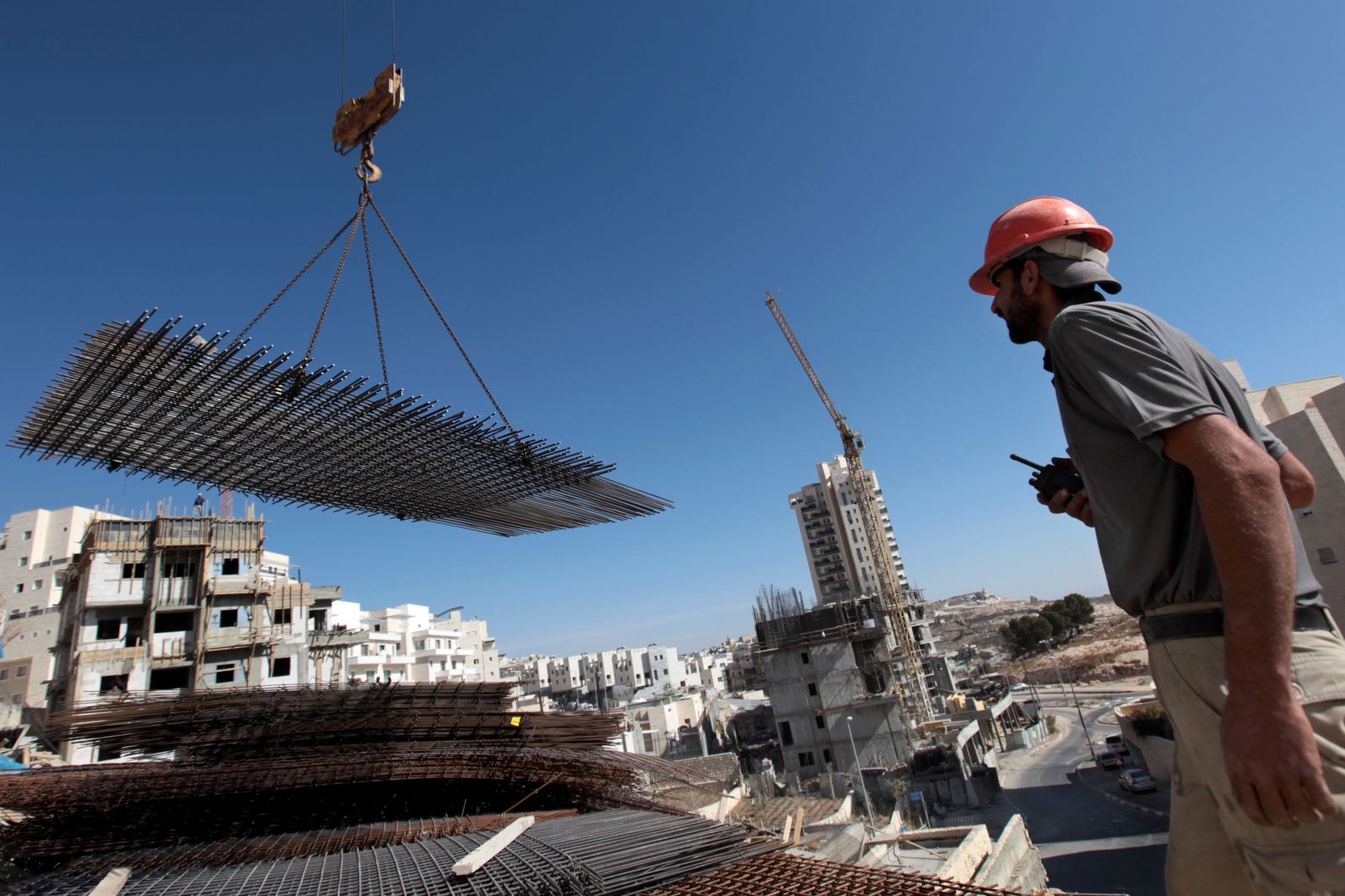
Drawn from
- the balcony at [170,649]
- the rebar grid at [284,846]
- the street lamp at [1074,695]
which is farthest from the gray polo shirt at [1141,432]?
the street lamp at [1074,695]

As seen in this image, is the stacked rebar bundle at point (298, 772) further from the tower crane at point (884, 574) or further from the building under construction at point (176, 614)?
the tower crane at point (884, 574)

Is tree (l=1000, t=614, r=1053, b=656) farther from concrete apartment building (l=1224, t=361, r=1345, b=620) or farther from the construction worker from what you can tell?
the construction worker

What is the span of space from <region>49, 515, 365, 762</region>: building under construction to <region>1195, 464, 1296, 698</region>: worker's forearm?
99.2 feet

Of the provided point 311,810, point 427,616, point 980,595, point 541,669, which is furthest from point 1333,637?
point 980,595

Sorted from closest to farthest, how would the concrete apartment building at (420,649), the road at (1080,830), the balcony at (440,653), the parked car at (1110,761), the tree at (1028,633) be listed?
the road at (1080,830)
the parked car at (1110,761)
the concrete apartment building at (420,649)
the balcony at (440,653)
the tree at (1028,633)

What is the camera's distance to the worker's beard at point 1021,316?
1.92m

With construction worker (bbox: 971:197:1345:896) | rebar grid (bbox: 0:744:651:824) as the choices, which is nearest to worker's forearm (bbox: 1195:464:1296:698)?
construction worker (bbox: 971:197:1345:896)

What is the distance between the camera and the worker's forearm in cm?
124

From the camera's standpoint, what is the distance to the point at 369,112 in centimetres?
872

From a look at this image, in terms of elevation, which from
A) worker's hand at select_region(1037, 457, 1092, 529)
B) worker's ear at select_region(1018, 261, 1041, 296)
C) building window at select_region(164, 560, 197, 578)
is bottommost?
worker's hand at select_region(1037, 457, 1092, 529)

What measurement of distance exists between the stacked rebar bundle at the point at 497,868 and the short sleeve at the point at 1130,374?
3.86m

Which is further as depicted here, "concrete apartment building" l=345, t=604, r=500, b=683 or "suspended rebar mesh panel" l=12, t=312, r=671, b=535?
"concrete apartment building" l=345, t=604, r=500, b=683

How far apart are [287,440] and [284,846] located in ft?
14.9

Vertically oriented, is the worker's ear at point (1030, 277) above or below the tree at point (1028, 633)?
above
